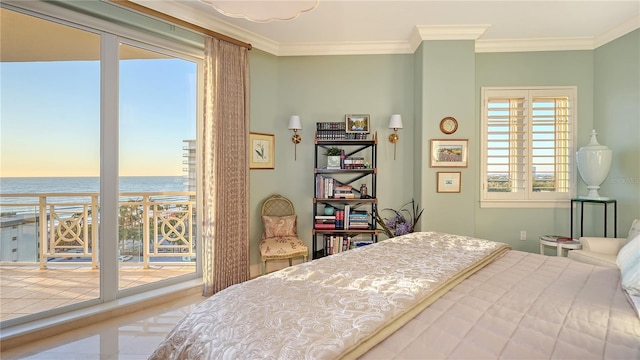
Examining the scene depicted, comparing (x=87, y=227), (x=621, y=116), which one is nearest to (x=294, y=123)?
(x=87, y=227)

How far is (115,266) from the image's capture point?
2.71 metres

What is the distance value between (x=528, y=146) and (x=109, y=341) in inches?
180

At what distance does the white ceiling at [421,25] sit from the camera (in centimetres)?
289

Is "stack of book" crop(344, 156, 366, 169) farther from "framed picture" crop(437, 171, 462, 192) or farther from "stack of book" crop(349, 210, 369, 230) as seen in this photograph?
"framed picture" crop(437, 171, 462, 192)

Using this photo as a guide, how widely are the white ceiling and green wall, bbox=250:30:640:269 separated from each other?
4.9 inches

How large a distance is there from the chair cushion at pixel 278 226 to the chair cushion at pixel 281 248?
113 millimetres

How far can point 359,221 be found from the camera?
143 inches

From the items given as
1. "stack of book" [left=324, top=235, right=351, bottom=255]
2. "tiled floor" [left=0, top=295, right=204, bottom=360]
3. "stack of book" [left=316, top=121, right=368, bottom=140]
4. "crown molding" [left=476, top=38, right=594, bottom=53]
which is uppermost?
"crown molding" [left=476, top=38, right=594, bottom=53]

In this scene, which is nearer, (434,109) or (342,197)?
(434,109)

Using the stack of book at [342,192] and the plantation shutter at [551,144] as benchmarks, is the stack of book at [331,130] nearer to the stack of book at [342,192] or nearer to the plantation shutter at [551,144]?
the stack of book at [342,192]

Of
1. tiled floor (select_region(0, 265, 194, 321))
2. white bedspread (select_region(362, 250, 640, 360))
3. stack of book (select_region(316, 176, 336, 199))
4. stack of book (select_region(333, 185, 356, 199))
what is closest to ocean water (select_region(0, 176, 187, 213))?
tiled floor (select_region(0, 265, 194, 321))

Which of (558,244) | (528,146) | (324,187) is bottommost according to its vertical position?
(558,244)

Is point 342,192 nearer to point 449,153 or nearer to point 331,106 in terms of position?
point 331,106

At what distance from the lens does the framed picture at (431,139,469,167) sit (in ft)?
11.4
